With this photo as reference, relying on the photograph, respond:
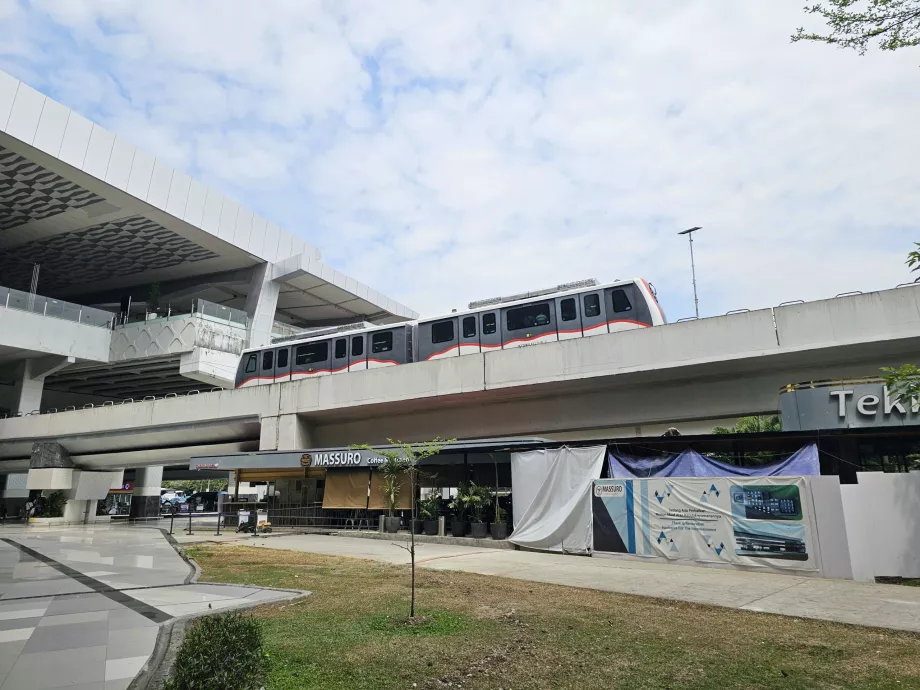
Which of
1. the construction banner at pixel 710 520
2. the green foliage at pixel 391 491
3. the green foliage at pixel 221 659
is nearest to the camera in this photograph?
the green foliage at pixel 221 659

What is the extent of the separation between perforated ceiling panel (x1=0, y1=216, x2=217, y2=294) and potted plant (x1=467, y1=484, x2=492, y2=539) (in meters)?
34.1

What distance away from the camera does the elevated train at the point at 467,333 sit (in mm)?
22062

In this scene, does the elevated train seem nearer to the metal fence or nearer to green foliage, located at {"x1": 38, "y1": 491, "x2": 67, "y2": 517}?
the metal fence

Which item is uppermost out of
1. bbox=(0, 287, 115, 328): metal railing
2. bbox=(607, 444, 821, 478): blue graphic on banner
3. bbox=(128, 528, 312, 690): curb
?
bbox=(0, 287, 115, 328): metal railing

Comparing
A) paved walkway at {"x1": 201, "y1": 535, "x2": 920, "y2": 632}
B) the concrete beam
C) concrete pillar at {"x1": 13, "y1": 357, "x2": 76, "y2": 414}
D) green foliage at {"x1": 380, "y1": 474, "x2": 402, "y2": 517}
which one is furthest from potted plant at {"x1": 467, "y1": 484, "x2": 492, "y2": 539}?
concrete pillar at {"x1": 13, "y1": 357, "x2": 76, "y2": 414}

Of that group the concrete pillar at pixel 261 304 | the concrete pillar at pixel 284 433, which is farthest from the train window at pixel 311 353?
the concrete pillar at pixel 261 304

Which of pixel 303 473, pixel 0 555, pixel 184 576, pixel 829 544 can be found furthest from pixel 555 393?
pixel 0 555

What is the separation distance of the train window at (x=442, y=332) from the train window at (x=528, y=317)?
3039mm

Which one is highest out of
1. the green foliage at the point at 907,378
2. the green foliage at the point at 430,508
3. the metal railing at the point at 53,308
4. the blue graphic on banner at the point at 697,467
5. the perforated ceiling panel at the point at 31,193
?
the perforated ceiling panel at the point at 31,193

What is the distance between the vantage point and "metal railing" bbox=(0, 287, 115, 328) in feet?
135

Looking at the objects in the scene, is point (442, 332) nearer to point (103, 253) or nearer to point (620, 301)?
point (620, 301)

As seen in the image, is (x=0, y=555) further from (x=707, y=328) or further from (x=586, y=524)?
(x=707, y=328)

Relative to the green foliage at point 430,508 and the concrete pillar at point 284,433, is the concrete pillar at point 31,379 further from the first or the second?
the green foliage at point 430,508

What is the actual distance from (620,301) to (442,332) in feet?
27.2
